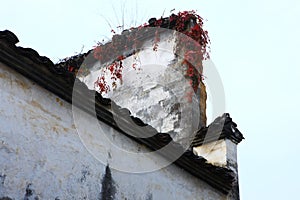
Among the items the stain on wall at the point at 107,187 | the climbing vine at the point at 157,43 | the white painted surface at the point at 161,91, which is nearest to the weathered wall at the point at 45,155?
the stain on wall at the point at 107,187

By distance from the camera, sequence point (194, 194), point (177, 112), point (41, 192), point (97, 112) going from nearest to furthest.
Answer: point (41, 192), point (97, 112), point (194, 194), point (177, 112)

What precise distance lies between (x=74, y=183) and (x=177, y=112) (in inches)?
136

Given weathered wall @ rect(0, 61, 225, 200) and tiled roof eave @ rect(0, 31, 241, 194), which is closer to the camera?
weathered wall @ rect(0, 61, 225, 200)

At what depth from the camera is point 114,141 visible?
5758 millimetres

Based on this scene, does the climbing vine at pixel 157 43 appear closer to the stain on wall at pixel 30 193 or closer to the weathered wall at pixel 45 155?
the weathered wall at pixel 45 155

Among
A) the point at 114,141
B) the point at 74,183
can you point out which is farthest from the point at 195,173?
the point at 74,183

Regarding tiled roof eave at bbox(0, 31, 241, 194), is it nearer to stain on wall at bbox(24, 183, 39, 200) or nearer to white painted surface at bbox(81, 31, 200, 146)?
stain on wall at bbox(24, 183, 39, 200)

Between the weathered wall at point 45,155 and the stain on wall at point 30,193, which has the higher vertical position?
the weathered wall at point 45,155

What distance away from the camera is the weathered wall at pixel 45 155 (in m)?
4.57

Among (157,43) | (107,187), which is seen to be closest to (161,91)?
(157,43)

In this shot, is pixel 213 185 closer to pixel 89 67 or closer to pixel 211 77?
pixel 211 77

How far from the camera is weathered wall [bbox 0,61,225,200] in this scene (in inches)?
180

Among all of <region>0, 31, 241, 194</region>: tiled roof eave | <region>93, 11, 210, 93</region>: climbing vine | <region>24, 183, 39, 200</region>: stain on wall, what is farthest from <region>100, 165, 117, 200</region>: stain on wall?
<region>93, 11, 210, 93</region>: climbing vine

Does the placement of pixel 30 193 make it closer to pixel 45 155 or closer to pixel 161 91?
pixel 45 155
